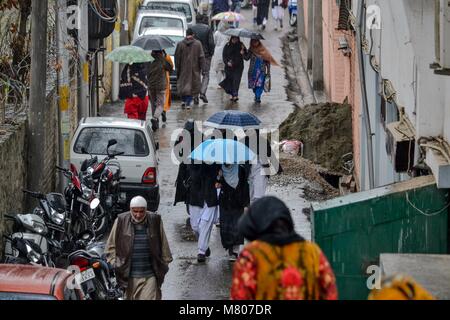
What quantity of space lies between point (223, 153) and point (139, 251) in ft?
10.8

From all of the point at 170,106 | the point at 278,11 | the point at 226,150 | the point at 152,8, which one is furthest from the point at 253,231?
the point at 278,11

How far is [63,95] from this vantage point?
58.3ft

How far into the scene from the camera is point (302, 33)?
36.1 meters

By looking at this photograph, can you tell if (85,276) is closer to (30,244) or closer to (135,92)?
(30,244)

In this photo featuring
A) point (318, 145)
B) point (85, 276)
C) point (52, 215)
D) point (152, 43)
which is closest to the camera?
point (85, 276)

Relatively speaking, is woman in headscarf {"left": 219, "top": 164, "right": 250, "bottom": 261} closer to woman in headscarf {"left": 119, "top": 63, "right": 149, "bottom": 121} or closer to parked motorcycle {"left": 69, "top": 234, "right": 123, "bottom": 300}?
parked motorcycle {"left": 69, "top": 234, "right": 123, "bottom": 300}

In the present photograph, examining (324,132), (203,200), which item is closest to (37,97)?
(203,200)

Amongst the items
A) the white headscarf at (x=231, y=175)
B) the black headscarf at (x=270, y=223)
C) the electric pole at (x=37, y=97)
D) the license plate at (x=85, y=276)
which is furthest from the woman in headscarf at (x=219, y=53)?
the black headscarf at (x=270, y=223)

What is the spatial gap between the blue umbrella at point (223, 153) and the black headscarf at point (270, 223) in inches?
306

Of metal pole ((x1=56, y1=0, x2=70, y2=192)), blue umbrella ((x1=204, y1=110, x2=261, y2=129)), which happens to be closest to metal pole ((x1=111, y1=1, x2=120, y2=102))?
metal pole ((x1=56, y1=0, x2=70, y2=192))

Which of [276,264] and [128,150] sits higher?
[128,150]

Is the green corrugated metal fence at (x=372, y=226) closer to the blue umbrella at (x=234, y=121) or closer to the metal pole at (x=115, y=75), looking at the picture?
the blue umbrella at (x=234, y=121)

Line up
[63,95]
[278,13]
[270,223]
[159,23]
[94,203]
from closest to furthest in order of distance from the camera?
1. [270,223]
2. [94,203]
3. [63,95]
4. [159,23]
5. [278,13]

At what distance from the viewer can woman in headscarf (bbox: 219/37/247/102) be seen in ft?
87.8
